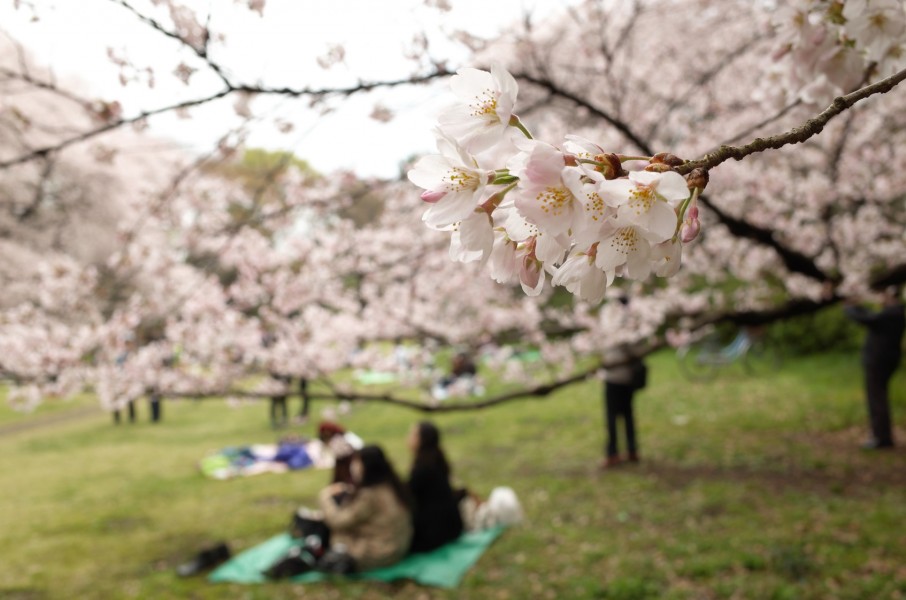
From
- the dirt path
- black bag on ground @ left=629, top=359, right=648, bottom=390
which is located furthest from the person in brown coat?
the dirt path

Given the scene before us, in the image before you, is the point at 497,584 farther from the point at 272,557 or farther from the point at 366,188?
the point at 366,188

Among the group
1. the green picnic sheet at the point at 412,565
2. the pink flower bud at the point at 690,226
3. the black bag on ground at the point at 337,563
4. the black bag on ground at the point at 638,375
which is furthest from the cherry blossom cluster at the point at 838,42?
the black bag on ground at the point at 638,375

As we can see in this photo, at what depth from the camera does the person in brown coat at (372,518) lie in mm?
4551

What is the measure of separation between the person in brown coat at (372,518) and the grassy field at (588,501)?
0.80 feet

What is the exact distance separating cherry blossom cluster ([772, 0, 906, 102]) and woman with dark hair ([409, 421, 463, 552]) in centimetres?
379

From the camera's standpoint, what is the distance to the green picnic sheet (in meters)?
4.41

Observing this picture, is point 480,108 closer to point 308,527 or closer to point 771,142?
point 771,142

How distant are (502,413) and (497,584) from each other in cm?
537

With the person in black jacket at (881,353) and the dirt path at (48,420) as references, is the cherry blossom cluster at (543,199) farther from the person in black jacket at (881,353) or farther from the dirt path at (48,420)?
the dirt path at (48,420)

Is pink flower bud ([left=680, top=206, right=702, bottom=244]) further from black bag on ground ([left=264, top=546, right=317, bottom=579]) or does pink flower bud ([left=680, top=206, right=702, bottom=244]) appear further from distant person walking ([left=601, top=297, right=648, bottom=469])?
distant person walking ([left=601, top=297, right=648, bottom=469])

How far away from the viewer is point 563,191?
698 mm

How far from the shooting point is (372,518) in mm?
4590

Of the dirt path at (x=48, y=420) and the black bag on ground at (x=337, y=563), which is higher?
the dirt path at (x=48, y=420)

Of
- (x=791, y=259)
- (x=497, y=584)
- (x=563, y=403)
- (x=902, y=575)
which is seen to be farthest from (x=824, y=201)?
(x=563, y=403)
